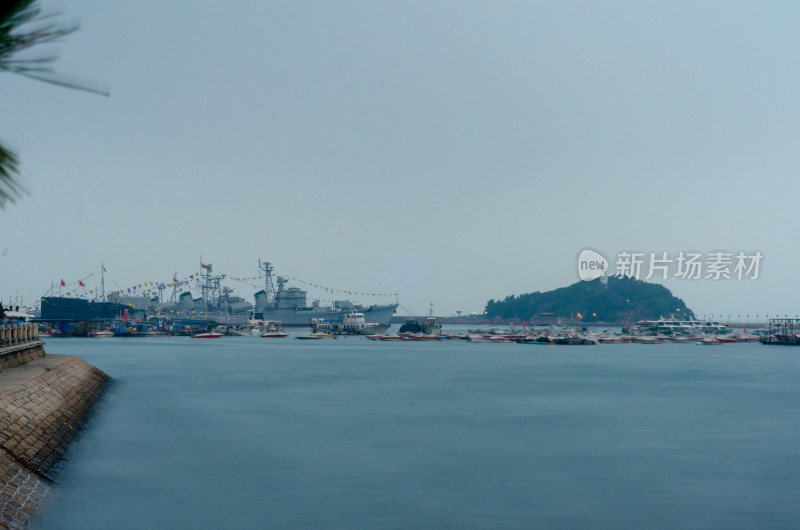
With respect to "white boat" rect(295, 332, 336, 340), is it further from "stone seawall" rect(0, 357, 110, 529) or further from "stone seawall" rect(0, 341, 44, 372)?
"stone seawall" rect(0, 357, 110, 529)

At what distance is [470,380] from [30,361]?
31698mm

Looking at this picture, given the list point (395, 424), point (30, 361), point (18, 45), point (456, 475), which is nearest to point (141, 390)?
point (30, 361)

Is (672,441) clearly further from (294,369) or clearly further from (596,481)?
(294,369)

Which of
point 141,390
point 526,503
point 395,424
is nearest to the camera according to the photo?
point 526,503

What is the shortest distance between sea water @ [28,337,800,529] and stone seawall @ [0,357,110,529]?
0.57 metres

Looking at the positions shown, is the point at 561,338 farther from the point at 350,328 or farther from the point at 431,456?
the point at 431,456

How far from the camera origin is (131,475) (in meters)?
22.1

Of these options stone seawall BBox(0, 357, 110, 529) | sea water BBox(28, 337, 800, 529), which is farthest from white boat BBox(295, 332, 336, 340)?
stone seawall BBox(0, 357, 110, 529)

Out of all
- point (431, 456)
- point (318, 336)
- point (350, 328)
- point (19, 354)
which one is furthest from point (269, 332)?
point (431, 456)

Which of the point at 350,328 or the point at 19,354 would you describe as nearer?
the point at 19,354

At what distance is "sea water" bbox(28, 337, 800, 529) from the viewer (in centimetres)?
1847

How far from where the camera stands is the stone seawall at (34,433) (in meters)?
15.4

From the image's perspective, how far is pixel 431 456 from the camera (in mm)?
26625

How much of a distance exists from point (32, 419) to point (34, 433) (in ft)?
3.31
